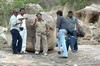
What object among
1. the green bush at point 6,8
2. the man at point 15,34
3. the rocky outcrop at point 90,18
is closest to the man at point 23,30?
the man at point 15,34

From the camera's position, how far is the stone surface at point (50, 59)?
12.3m

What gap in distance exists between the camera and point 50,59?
1309 cm

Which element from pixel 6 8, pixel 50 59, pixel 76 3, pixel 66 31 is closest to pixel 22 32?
pixel 50 59

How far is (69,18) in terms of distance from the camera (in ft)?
45.0

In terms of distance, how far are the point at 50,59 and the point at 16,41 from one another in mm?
1522

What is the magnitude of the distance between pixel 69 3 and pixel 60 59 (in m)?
14.3

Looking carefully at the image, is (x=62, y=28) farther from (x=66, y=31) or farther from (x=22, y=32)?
(x=22, y=32)

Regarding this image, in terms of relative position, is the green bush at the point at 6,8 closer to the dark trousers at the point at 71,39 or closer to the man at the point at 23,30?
the man at the point at 23,30

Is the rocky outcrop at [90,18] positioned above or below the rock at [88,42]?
above

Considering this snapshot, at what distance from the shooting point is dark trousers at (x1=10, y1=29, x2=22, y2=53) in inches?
537

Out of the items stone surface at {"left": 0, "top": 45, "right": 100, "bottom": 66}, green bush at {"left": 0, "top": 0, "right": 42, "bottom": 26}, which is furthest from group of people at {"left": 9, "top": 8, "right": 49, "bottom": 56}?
green bush at {"left": 0, "top": 0, "right": 42, "bottom": 26}

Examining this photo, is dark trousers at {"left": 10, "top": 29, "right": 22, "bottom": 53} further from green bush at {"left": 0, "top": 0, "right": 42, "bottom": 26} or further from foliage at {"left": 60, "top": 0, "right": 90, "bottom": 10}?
foliage at {"left": 60, "top": 0, "right": 90, "bottom": 10}

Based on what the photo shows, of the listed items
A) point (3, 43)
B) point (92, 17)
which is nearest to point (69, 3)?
point (92, 17)

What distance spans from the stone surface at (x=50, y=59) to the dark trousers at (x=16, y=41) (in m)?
0.30
